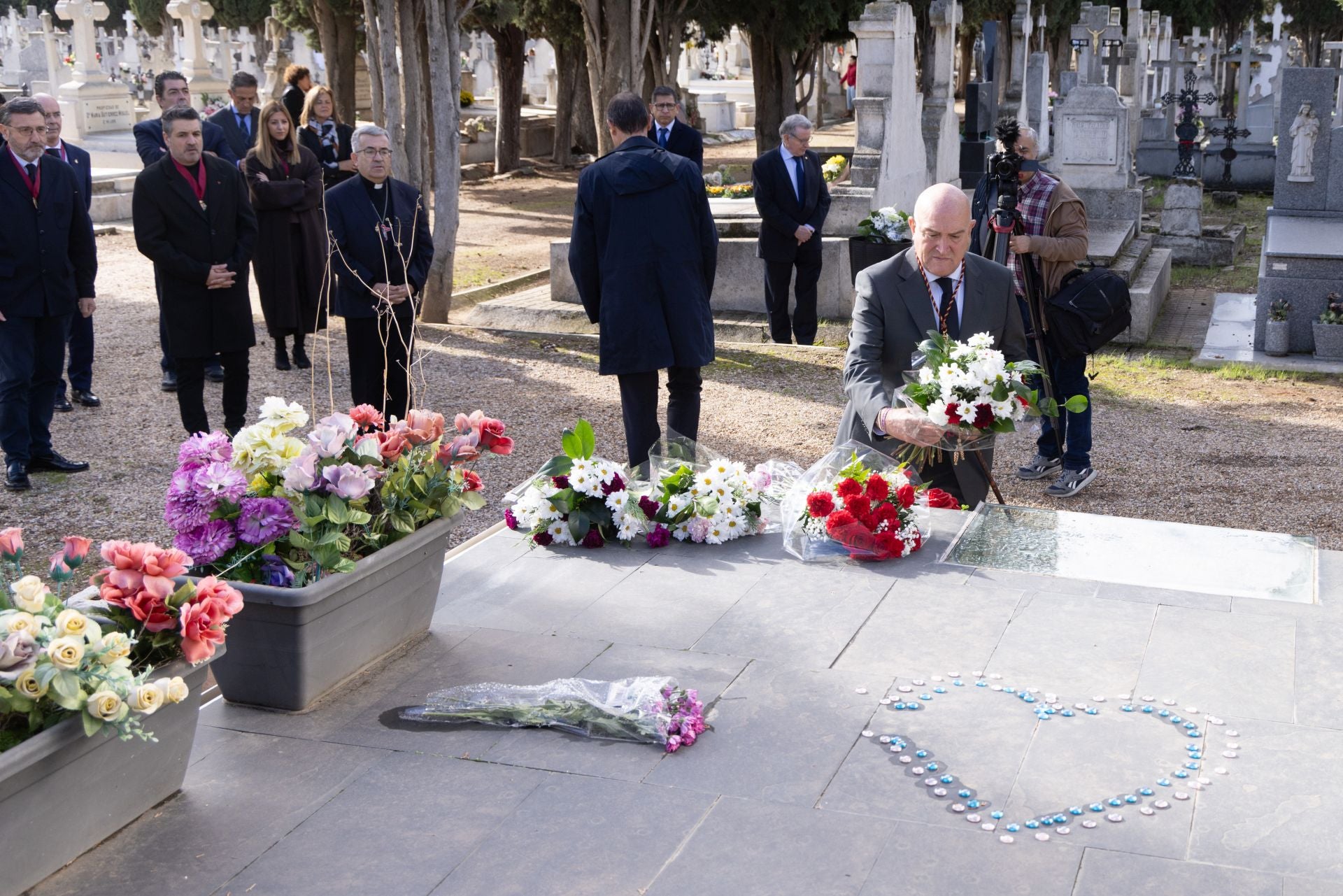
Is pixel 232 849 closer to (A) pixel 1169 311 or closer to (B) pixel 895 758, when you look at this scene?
(B) pixel 895 758

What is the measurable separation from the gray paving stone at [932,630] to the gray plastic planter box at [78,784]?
5.85 feet

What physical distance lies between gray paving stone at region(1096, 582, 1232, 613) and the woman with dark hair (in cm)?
791

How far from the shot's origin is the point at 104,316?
12422 mm

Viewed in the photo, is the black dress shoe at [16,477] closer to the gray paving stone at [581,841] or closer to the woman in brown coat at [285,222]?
the woman in brown coat at [285,222]

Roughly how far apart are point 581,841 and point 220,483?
4.76ft

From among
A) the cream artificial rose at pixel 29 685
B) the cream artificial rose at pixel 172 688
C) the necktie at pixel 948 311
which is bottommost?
the cream artificial rose at pixel 172 688

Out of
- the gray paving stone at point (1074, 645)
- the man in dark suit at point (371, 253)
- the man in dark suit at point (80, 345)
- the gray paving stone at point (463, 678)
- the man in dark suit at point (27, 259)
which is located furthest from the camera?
the man in dark suit at point (80, 345)

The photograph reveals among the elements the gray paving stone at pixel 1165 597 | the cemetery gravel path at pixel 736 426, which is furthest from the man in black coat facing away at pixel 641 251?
the gray paving stone at pixel 1165 597

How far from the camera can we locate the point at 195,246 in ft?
23.8

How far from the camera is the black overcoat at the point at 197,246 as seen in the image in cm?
715

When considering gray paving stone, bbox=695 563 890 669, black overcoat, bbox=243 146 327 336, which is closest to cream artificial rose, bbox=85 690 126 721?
gray paving stone, bbox=695 563 890 669

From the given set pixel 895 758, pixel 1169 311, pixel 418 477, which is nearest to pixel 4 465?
pixel 418 477

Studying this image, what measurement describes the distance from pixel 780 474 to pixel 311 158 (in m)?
5.80

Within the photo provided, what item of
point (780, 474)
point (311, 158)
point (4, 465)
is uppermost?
point (311, 158)
